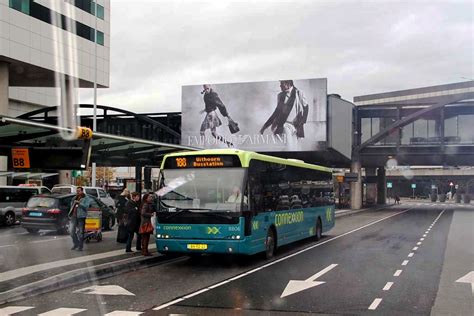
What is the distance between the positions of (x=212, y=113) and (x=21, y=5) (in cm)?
2019

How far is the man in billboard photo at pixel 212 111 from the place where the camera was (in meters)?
53.0

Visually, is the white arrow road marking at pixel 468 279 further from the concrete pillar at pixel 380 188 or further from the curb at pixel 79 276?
the concrete pillar at pixel 380 188

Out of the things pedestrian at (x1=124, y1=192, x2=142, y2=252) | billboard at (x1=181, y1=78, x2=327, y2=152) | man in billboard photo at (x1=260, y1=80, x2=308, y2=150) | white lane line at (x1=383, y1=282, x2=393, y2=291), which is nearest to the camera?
white lane line at (x1=383, y1=282, x2=393, y2=291)

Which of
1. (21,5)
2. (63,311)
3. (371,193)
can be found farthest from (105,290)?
(371,193)

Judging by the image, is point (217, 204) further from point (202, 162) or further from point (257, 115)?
point (257, 115)

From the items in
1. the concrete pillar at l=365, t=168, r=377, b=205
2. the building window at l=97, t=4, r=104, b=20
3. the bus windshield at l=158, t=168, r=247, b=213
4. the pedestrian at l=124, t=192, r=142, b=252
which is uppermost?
the building window at l=97, t=4, r=104, b=20

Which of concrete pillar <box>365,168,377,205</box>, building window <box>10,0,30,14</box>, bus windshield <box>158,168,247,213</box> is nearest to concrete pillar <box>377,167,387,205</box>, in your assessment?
concrete pillar <box>365,168,377,205</box>

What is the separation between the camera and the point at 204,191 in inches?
501

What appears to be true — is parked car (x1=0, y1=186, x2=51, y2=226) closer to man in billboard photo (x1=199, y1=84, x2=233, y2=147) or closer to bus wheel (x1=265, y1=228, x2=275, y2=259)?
bus wheel (x1=265, y1=228, x2=275, y2=259)

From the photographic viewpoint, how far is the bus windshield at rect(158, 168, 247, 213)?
12500mm

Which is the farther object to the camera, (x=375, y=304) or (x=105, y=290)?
(x=105, y=290)

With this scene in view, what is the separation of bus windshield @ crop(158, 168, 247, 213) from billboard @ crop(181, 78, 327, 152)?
37.3 meters

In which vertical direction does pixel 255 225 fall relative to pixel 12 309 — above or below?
above

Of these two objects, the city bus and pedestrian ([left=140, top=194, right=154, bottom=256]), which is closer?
the city bus
